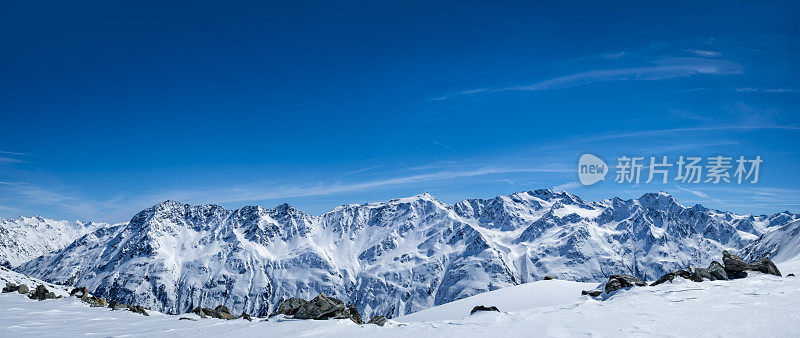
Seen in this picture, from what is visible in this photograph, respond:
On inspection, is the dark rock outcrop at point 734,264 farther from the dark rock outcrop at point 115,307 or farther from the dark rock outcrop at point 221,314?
the dark rock outcrop at point 115,307

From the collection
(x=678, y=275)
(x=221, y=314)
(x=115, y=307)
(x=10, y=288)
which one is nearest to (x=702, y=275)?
(x=678, y=275)

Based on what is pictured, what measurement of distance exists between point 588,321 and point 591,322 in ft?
0.60

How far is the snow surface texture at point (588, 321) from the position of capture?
10367 mm

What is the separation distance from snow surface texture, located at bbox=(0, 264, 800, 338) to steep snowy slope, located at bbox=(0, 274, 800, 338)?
0.02m

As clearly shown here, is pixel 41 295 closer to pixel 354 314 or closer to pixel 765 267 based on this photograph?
pixel 354 314

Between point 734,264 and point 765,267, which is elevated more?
point 734,264

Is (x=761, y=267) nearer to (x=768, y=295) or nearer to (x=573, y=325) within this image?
(x=768, y=295)

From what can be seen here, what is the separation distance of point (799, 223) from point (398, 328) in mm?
250788

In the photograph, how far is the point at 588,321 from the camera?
11734 mm

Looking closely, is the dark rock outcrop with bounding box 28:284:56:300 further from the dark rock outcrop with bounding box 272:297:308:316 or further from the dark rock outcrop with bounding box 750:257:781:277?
the dark rock outcrop with bounding box 750:257:781:277

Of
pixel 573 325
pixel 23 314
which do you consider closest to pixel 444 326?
pixel 573 325

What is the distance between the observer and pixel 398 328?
12.8m

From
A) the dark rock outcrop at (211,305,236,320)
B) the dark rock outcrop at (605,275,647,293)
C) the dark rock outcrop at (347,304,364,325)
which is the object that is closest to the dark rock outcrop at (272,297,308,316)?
the dark rock outcrop at (347,304,364,325)

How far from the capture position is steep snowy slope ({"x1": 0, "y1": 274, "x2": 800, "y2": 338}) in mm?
10328
